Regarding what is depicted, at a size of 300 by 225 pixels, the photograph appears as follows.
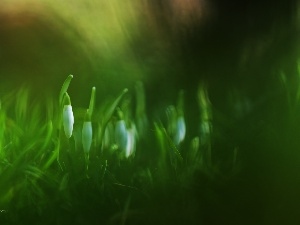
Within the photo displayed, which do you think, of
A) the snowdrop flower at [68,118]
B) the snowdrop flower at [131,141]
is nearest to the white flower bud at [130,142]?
the snowdrop flower at [131,141]

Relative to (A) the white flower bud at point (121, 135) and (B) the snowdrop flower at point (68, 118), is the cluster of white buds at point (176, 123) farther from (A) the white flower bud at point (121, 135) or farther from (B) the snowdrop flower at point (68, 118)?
(B) the snowdrop flower at point (68, 118)

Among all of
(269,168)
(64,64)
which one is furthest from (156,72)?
(269,168)

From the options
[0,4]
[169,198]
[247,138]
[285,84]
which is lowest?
[169,198]

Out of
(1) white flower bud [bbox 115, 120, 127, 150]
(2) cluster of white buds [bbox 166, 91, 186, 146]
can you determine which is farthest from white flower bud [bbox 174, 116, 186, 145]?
(1) white flower bud [bbox 115, 120, 127, 150]

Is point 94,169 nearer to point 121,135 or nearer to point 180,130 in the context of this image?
point 121,135

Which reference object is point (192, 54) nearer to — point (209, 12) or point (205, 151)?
point (209, 12)

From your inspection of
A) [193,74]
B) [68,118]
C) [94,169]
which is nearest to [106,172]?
[94,169]
